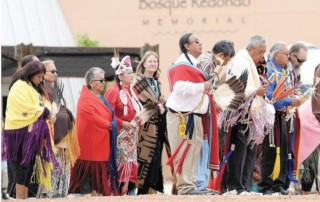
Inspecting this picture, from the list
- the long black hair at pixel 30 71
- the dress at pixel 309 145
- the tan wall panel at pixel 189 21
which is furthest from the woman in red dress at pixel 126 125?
the tan wall panel at pixel 189 21

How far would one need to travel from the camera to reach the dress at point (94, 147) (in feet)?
44.3

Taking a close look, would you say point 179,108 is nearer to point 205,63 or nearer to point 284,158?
point 205,63

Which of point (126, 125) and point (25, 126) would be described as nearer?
point (25, 126)

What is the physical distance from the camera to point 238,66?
1234 cm

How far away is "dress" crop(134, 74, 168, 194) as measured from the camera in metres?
13.8

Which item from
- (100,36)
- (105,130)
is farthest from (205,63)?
(100,36)

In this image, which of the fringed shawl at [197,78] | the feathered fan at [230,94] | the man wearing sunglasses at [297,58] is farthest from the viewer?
the man wearing sunglasses at [297,58]

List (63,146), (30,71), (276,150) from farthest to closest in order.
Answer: (63,146) < (276,150) < (30,71)

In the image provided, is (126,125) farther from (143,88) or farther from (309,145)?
(309,145)

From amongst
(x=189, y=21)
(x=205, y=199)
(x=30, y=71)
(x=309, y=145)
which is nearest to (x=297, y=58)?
(x=309, y=145)

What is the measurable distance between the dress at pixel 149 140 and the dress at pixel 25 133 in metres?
1.58

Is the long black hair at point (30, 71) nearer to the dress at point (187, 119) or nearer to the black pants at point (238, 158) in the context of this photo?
the dress at point (187, 119)

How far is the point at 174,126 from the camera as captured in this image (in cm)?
1202

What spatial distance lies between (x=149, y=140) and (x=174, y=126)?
72.5 inches
